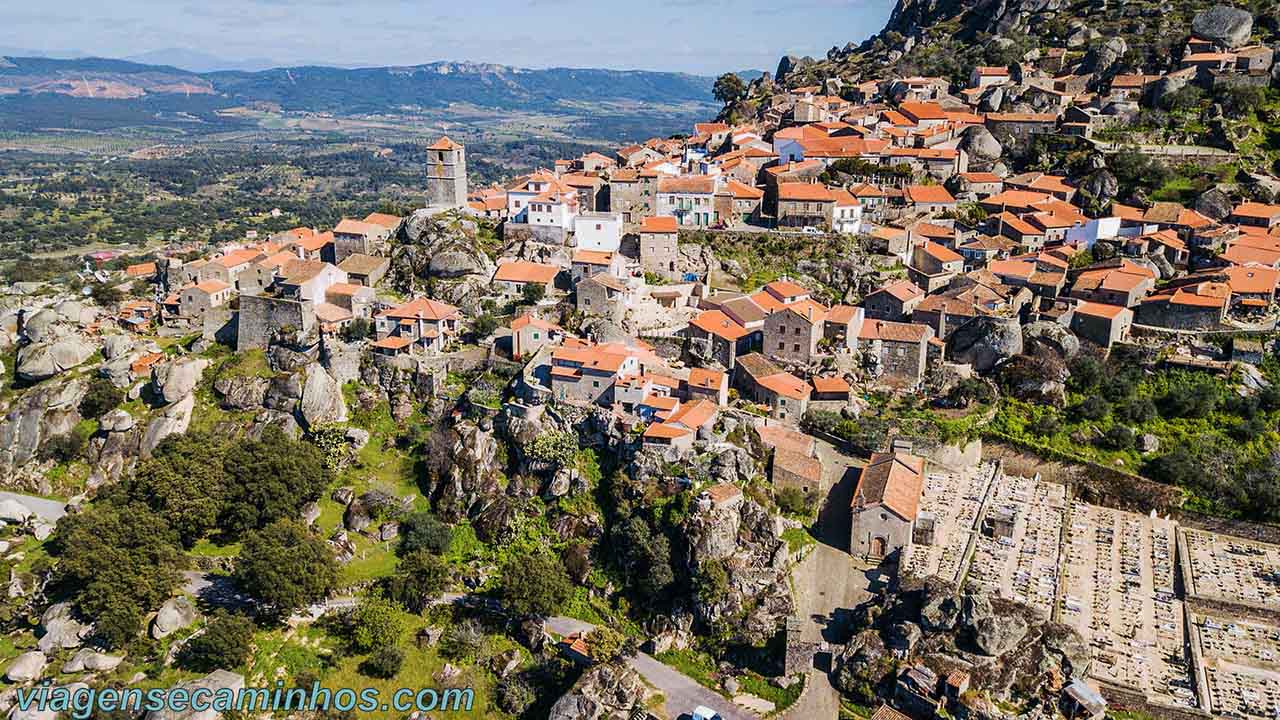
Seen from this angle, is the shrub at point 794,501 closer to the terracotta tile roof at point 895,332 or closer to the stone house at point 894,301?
the terracotta tile roof at point 895,332

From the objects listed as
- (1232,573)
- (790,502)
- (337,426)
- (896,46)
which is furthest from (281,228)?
(1232,573)

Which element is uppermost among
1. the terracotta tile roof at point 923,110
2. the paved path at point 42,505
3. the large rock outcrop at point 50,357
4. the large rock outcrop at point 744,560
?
the terracotta tile roof at point 923,110

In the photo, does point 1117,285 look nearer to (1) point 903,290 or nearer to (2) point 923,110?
(1) point 903,290

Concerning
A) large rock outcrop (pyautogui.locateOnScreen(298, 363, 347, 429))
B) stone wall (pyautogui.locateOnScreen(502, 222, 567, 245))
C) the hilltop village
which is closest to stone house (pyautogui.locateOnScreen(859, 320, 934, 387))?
the hilltop village

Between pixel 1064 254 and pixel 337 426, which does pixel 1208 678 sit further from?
pixel 337 426

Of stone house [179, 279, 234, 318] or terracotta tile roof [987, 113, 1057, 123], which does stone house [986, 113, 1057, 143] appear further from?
stone house [179, 279, 234, 318]

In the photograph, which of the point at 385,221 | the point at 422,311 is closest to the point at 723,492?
the point at 422,311

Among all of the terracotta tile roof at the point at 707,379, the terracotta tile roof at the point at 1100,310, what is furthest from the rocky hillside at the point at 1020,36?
A: the terracotta tile roof at the point at 707,379

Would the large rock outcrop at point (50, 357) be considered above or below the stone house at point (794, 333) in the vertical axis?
below

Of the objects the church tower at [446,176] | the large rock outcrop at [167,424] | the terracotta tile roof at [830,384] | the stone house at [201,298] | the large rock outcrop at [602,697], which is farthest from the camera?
the church tower at [446,176]
